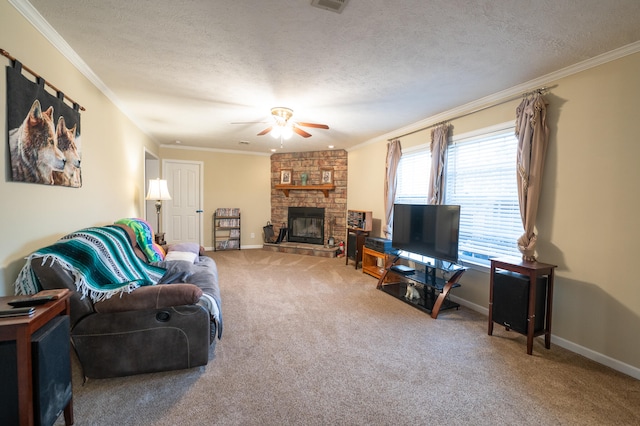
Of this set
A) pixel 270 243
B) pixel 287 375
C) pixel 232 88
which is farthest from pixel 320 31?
pixel 270 243

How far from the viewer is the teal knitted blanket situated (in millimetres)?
1763

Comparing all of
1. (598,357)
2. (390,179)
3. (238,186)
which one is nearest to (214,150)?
(238,186)

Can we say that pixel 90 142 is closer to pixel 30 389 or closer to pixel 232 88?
pixel 232 88

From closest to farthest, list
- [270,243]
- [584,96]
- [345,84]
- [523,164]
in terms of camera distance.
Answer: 1. [584,96]
2. [523,164]
3. [345,84]
4. [270,243]

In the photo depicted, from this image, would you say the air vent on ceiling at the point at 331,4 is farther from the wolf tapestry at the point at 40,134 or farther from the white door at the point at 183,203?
the white door at the point at 183,203

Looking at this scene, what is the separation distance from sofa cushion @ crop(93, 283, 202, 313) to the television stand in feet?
8.42

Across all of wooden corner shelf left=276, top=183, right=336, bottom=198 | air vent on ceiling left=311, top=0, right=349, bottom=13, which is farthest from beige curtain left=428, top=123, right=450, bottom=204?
wooden corner shelf left=276, top=183, right=336, bottom=198

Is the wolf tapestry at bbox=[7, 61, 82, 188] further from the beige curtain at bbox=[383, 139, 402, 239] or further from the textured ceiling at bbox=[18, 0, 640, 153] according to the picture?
the beige curtain at bbox=[383, 139, 402, 239]

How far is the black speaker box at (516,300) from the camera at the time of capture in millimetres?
2469

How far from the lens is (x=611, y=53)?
2.25 meters

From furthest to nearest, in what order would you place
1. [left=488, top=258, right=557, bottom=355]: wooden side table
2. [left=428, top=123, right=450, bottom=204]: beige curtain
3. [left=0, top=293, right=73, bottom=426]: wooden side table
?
[left=428, top=123, right=450, bottom=204]: beige curtain → [left=488, top=258, right=557, bottom=355]: wooden side table → [left=0, top=293, right=73, bottom=426]: wooden side table

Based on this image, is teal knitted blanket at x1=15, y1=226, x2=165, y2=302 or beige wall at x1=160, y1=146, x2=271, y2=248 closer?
teal knitted blanket at x1=15, y1=226, x2=165, y2=302

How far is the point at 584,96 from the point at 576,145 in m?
0.42

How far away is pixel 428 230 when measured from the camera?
3621mm
